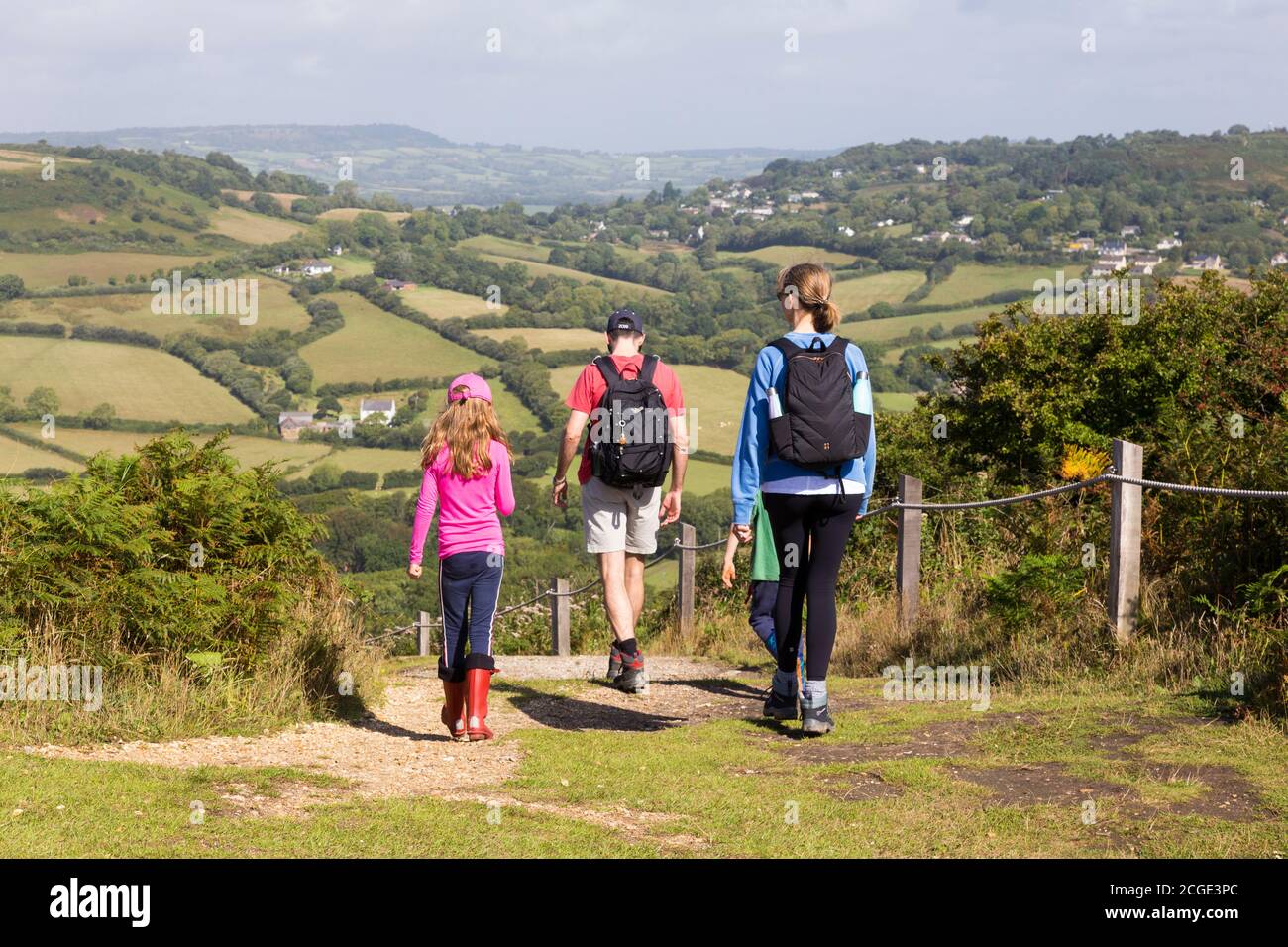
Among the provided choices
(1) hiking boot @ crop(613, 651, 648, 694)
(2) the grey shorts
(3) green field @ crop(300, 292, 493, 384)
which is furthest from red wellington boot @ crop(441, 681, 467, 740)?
(3) green field @ crop(300, 292, 493, 384)

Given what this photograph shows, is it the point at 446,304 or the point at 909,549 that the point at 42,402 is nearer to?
the point at 446,304

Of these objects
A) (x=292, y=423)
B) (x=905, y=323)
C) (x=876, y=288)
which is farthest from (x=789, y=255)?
(x=292, y=423)

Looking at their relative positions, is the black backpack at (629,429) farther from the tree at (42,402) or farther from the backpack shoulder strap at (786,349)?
the tree at (42,402)

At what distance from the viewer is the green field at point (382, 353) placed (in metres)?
84.5

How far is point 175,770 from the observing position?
4969 millimetres

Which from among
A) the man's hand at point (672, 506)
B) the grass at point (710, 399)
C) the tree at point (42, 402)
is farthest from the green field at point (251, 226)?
the man's hand at point (672, 506)

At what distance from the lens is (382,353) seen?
88.6m

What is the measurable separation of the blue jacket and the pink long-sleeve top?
47.8 inches

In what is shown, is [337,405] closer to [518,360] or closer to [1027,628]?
[518,360]

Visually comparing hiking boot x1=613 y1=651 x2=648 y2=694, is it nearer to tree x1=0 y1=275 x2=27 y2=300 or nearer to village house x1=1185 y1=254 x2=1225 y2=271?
village house x1=1185 y1=254 x2=1225 y2=271

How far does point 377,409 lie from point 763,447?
2599 inches

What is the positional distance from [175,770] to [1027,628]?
4.61 m

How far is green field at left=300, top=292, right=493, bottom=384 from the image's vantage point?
8450 cm

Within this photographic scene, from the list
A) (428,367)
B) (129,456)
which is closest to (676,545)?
(129,456)
